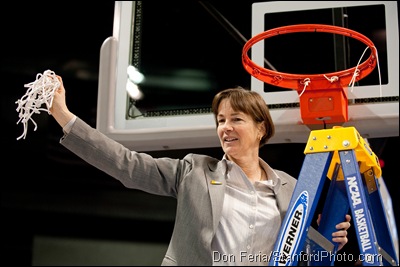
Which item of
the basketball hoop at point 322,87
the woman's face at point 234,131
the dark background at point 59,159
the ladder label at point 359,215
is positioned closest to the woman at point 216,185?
the woman's face at point 234,131

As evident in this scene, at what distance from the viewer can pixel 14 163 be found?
4.62m

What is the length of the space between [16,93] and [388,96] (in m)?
2.91

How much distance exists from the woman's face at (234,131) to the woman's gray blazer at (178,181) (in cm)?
9

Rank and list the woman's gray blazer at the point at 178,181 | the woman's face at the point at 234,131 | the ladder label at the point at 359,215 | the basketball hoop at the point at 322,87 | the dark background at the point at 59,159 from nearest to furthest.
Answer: the ladder label at the point at 359,215, the woman's gray blazer at the point at 178,181, the woman's face at the point at 234,131, the basketball hoop at the point at 322,87, the dark background at the point at 59,159

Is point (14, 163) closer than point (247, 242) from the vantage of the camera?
No

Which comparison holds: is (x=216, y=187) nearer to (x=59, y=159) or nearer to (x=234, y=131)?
(x=234, y=131)

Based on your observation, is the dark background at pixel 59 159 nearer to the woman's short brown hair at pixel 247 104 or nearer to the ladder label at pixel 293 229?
the woman's short brown hair at pixel 247 104

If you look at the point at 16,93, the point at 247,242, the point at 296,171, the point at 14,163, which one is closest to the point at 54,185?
the point at 14,163

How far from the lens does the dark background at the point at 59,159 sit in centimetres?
435

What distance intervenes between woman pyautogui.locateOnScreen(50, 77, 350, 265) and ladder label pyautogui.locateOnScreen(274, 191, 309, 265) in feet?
0.30

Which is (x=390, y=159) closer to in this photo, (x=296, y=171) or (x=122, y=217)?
(x=296, y=171)

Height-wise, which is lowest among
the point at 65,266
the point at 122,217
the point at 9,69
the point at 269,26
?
the point at 65,266

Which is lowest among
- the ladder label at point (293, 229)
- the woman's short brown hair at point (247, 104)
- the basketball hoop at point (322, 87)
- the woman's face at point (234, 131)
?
the ladder label at point (293, 229)

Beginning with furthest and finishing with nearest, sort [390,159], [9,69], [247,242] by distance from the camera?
[9,69] < [390,159] < [247,242]
